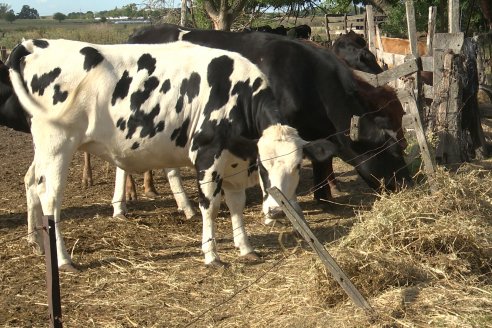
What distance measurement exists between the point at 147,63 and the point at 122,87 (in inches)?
14.8

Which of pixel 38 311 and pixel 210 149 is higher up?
pixel 210 149

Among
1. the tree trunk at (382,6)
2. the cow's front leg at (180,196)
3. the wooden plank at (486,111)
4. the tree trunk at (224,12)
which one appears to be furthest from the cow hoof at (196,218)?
the tree trunk at (382,6)

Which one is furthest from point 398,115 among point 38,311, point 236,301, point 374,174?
point 38,311

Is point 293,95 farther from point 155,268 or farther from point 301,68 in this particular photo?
point 155,268

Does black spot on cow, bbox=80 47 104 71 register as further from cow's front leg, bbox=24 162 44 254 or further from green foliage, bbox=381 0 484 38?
green foliage, bbox=381 0 484 38

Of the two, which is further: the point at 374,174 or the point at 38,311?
the point at 374,174

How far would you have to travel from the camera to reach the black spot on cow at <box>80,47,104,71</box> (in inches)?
273

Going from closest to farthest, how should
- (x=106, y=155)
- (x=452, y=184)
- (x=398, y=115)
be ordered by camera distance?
1. (x=452, y=184)
2. (x=106, y=155)
3. (x=398, y=115)

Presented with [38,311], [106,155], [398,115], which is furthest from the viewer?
[398,115]

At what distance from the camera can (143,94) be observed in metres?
7.00

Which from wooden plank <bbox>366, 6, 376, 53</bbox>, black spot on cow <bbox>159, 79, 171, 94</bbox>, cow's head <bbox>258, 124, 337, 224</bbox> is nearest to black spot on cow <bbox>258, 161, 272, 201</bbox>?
cow's head <bbox>258, 124, 337, 224</bbox>

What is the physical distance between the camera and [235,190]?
24.3 ft

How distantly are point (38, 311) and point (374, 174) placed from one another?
14.8 ft

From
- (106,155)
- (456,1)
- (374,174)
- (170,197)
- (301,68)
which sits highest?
(456,1)
